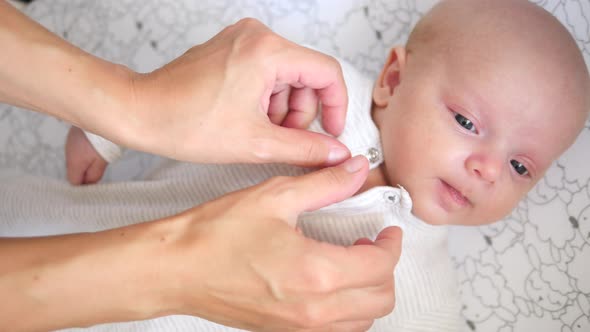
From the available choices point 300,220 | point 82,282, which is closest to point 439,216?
point 300,220

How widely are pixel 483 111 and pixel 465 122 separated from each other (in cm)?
4

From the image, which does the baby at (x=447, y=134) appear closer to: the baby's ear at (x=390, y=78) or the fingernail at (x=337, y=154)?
the baby's ear at (x=390, y=78)

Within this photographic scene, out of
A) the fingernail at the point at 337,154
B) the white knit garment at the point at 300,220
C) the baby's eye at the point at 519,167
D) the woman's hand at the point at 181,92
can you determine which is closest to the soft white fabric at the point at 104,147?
the white knit garment at the point at 300,220

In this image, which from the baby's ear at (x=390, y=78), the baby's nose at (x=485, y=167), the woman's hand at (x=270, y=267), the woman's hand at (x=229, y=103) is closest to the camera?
the woman's hand at (x=270, y=267)

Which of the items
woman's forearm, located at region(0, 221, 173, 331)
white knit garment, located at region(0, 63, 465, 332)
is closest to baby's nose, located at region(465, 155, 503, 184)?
white knit garment, located at region(0, 63, 465, 332)

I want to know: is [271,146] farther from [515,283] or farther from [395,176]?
[515,283]

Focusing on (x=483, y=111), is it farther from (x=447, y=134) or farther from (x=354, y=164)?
(x=354, y=164)

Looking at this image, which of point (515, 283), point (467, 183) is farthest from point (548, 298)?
point (467, 183)

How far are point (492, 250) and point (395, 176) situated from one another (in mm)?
354

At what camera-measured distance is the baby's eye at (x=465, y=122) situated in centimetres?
97

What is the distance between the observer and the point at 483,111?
96 cm

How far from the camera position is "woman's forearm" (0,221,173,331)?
74cm

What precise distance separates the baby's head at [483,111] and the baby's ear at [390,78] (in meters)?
0.04

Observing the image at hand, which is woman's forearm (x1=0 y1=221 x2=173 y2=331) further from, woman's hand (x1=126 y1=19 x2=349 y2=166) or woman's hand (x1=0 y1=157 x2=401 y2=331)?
woman's hand (x1=126 y1=19 x2=349 y2=166)
